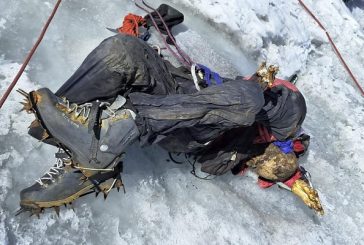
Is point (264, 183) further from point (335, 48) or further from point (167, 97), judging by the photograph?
point (335, 48)

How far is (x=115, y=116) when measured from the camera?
1.88 m

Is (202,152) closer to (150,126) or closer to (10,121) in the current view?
(150,126)

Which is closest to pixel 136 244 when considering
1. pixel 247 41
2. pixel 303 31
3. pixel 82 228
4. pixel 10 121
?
pixel 82 228

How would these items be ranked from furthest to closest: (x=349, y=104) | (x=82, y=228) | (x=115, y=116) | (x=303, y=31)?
(x=303, y=31) → (x=349, y=104) → (x=82, y=228) → (x=115, y=116)

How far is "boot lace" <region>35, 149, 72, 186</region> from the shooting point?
2.01 m

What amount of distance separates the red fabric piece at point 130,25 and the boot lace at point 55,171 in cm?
113

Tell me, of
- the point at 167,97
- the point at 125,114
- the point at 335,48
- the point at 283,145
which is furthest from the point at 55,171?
the point at 335,48

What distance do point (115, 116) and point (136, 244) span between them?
2.09 feet

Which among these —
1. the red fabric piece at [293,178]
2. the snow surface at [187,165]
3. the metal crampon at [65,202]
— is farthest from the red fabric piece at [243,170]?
the metal crampon at [65,202]

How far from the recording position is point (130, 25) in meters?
2.92

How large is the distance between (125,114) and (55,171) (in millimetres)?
468

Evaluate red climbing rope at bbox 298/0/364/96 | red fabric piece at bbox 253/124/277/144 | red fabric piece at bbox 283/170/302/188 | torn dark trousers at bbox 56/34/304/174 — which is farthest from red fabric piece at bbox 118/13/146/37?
red climbing rope at bbox 298/0/364/96

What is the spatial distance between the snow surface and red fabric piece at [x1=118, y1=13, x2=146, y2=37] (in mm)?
171

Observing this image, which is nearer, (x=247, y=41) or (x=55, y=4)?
(x=55, y=4)
